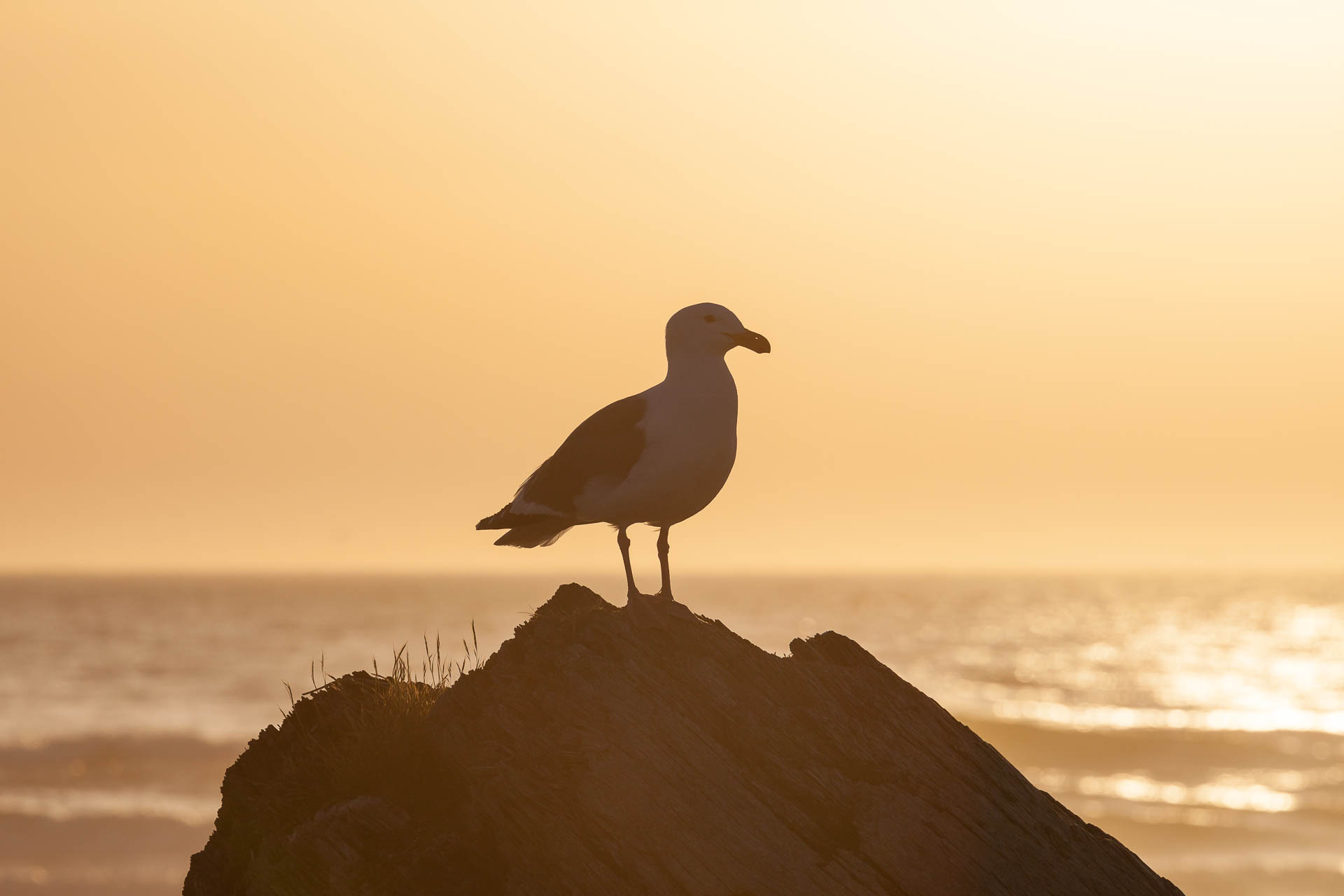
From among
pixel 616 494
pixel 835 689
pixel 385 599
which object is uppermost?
pixel 385 599

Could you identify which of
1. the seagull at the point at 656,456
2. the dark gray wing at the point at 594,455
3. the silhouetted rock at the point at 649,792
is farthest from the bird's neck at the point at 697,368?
the silhouetted rock at the point at 649,792

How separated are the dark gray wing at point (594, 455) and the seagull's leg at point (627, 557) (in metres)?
0.53

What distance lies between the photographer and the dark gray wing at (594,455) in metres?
9.45

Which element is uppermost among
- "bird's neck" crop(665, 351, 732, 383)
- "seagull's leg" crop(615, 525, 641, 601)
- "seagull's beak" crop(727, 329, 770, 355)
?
"seagull's beak" crop(727, 329, 770, 355)

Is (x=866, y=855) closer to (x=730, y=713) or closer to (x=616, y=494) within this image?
(x=730, y=713)

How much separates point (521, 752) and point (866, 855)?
7.51 feet

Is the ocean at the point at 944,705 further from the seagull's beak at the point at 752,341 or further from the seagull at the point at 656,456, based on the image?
the seagull's beak at the point at 752,341

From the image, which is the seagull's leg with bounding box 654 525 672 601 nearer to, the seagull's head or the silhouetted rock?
the silhouetted rock

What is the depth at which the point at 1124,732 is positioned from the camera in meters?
54.5

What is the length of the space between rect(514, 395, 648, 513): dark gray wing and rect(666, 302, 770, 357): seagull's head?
1.93 ft

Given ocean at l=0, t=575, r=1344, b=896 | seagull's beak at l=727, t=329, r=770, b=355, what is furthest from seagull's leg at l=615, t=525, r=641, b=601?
ocean at l=0, t=575, r=1344, b=896

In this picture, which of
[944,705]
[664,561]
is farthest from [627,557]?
[944,705]

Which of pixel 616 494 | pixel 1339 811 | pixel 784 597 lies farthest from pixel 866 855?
pixel 784 597

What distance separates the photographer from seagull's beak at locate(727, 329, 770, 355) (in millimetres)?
9867
